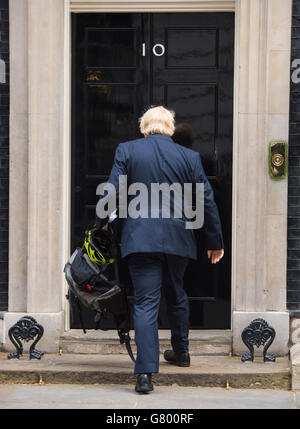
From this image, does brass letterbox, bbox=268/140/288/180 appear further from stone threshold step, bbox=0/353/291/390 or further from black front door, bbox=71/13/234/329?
stone threshold step, bbox=0/353/291/390

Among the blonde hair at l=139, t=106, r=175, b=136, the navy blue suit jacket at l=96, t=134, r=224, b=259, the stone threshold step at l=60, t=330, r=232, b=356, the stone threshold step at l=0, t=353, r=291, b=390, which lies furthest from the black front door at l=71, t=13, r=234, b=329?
the navy blue suit jacket at l=96, t=134, r=224, b=259

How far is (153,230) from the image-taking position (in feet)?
22.0

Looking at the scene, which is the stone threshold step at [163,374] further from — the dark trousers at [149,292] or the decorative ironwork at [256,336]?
the dark trousers at [149,292]

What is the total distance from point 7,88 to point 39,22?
58cm

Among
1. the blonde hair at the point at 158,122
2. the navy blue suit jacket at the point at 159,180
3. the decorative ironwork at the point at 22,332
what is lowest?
the decorative ironwork at the point at 22,332

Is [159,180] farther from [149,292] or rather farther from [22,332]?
[22,332]

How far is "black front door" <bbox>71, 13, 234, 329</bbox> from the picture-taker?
810cm

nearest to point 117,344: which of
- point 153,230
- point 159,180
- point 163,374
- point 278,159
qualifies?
point 163,374

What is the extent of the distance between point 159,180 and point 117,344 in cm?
172

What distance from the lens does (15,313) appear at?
787 cm

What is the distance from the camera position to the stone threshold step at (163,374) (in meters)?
7.08

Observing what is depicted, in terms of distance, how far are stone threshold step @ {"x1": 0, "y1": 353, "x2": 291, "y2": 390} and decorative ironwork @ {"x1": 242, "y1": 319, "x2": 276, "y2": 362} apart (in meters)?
0.10

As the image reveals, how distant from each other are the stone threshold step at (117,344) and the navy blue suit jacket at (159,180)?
120 cm

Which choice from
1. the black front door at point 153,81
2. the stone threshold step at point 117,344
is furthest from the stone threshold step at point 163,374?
the black front door at point 153,81
